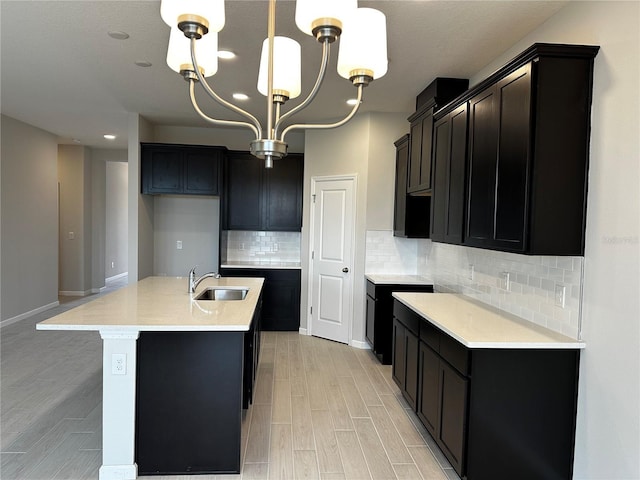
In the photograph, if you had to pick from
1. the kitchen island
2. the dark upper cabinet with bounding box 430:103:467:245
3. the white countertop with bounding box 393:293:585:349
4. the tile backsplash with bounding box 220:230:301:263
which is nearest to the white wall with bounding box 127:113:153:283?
the tile backsplash with bounding box 220:230:301:263

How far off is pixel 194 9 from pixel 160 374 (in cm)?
196

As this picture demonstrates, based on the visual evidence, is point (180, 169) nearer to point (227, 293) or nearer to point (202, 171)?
point (202, 171)

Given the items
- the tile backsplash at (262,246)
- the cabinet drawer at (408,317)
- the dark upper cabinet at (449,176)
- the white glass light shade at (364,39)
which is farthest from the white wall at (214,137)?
the white glass light shade at (364,39)

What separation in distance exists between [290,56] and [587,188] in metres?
1.70

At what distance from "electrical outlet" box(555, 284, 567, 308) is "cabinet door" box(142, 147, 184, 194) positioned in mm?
4748

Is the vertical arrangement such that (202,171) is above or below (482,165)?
above

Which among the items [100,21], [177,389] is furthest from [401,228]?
[100,21]

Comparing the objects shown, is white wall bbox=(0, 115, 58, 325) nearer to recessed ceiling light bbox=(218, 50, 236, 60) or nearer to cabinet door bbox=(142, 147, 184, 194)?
cabinet door bbox=(142, 147, 184, 194)

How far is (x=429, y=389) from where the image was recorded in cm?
284

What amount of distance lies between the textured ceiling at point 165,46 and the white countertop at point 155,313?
6.39 ft

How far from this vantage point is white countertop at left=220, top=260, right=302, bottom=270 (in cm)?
578

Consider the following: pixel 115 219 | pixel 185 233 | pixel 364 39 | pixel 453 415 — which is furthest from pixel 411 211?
pixel 115 219

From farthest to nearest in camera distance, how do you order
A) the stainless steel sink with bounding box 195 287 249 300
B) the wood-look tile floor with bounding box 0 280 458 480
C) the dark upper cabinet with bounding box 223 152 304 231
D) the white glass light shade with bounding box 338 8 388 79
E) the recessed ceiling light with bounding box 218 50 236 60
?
the dark upper cabinet with bounding box 223 152 304 231 → the stainless steel sink with bounding box 195 287 249 300 → the recessed ceiling light with bounding box 218 50 236 60 → the wood-look tile floor with bounding box 0 280 458 480 → the white glass light shade with bounding box 338 8 388 79

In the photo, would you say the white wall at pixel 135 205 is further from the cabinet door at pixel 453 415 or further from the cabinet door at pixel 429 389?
the cabinet door at pixel 453 415
